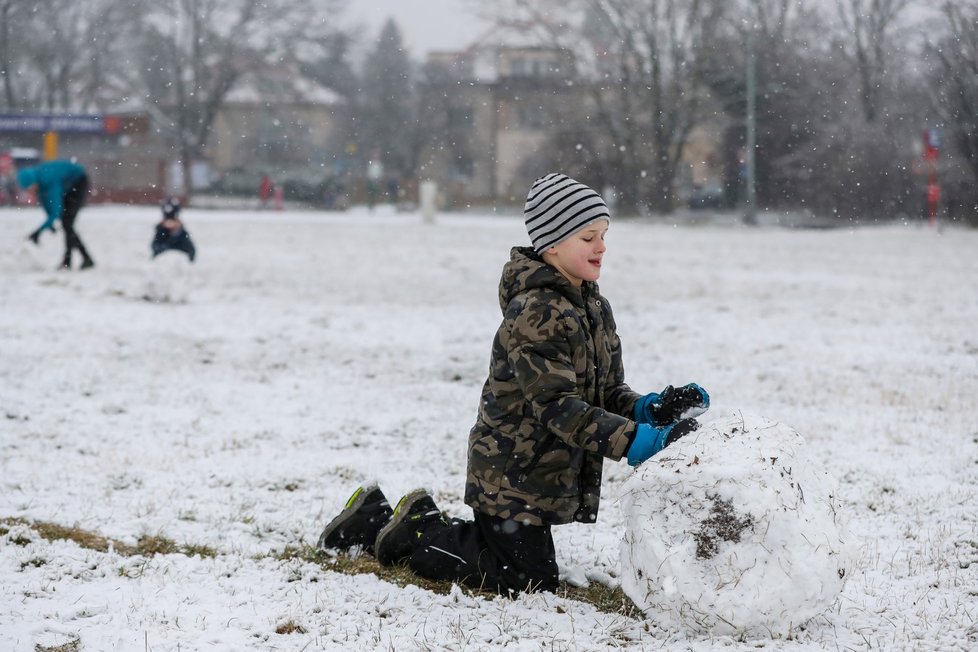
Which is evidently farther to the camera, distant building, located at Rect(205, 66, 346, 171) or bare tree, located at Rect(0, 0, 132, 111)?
distant building, located at Rect(205, 66, 346, 171)

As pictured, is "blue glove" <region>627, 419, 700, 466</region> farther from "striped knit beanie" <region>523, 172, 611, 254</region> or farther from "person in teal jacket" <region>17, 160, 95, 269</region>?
"person in teal jacket" <region>17, 160, 95, 269</region>

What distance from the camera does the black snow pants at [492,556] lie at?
3.38 meters

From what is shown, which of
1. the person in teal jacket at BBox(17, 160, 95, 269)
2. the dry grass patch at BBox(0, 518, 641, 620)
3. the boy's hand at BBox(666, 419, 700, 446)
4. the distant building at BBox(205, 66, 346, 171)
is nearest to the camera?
the boy's hand at BBox(666, 419, 700, 446)

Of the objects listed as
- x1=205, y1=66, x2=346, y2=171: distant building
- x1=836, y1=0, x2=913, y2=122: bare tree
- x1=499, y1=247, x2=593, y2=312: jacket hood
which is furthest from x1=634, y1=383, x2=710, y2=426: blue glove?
x1=205, y1=66, x2=346, y2=171: distant building

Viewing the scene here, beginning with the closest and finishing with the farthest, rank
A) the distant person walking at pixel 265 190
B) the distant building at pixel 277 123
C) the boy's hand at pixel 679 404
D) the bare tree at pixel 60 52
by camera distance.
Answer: the boy's hand at pixel 679 404 < the bare tree at pixel 60 52 < the distant person walking at pixel 265 190 < the distant building at pixel 277 123

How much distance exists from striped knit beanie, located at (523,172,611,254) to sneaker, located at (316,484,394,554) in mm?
1187

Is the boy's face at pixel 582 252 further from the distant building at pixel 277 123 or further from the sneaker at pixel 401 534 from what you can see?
the distant building at pixel 277 123

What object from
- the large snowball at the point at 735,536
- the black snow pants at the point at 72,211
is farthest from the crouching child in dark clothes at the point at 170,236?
the large snowball at the point at 735,536

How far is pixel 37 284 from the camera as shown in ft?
39.5

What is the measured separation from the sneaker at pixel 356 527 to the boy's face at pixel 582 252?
1187 mm

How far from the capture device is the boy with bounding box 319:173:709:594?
3166 millimetres

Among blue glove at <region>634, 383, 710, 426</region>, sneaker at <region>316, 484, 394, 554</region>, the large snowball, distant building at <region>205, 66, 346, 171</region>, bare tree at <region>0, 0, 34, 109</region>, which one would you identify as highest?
bare tree at <region>0, 0, 34, 109</region>

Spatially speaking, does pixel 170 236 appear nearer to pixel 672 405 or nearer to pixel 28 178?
pixel 28 178

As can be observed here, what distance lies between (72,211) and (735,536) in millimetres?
12229
